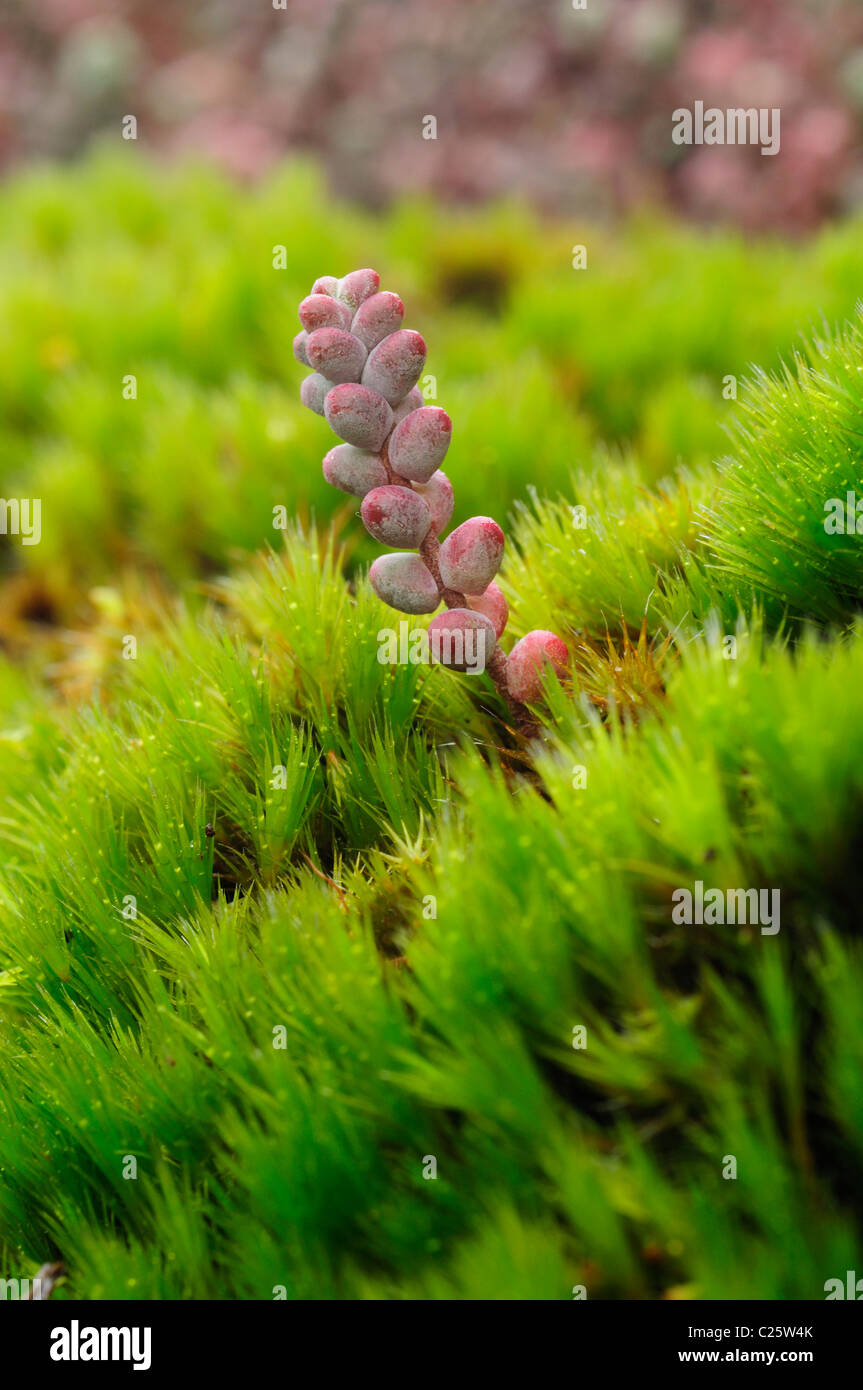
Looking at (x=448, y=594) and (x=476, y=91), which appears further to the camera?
(x=476, y=91)

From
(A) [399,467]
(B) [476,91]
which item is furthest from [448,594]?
(B) [476,91]

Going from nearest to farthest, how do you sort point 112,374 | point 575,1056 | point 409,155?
1. point 575,1056
2. point 112,374
3. point 409,155

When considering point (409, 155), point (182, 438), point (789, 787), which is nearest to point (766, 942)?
point (789, 787)

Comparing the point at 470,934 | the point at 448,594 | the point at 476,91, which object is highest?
the point at 476,91

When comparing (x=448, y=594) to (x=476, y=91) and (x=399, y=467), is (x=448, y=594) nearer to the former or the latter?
(x=399, y=467)

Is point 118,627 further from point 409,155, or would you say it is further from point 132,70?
point 132,70

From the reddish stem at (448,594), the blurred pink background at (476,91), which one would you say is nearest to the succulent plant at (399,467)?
the reddish stem at (448,594)

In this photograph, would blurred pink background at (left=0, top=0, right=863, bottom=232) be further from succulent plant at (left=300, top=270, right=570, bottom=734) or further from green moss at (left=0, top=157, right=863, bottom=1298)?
succulent plant at (left=300, top=270, right=570, bottom=734)

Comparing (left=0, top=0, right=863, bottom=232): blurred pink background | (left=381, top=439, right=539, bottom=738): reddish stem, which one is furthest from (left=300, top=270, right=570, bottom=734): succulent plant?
(left=0, top=0, right=863, bottom=232): blurred pink background
